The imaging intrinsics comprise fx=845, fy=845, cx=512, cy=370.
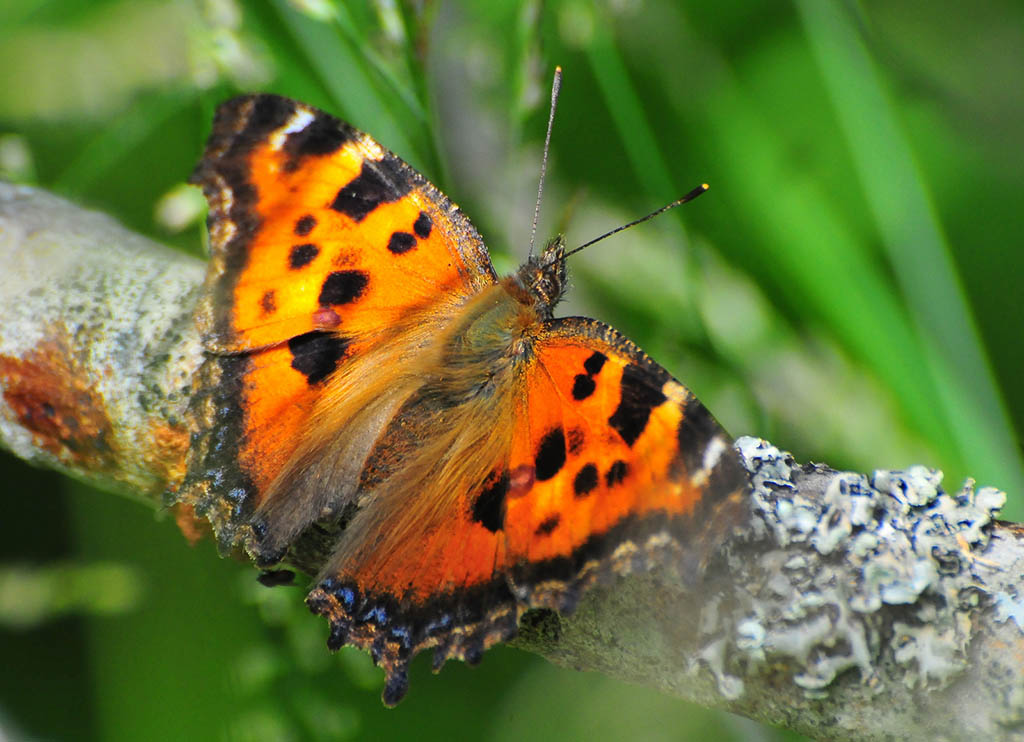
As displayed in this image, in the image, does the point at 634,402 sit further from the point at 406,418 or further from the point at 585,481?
the point at 406,418

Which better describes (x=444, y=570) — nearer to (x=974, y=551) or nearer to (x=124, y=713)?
(x=974, y=551)

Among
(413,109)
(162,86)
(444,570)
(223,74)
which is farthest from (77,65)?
(444,570)

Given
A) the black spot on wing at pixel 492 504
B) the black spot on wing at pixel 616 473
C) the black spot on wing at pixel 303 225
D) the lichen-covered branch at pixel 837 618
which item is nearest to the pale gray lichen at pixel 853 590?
the lichen-covered branch at pixel 837 618

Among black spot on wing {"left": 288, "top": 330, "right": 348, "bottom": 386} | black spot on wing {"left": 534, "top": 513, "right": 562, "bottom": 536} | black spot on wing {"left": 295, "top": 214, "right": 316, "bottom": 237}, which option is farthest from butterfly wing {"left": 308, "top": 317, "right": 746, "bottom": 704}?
black spot on wing {"left": 295, "top": 214, "right": 316, "bottom": 237}

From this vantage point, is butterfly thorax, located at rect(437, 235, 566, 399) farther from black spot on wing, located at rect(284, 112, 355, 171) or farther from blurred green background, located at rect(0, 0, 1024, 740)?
black spot on wing, located at rect(284, 112, 355, 171)

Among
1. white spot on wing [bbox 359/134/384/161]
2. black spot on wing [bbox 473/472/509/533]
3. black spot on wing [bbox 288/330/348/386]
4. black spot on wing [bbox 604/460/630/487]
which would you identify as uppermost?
white spot on wing [bbox 359/134/384/161]
